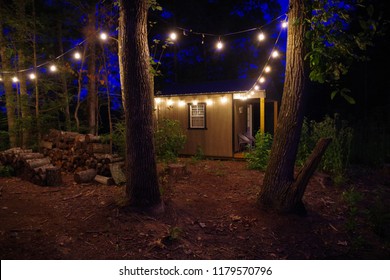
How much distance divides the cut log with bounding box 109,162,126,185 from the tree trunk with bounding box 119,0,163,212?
195 centimetres

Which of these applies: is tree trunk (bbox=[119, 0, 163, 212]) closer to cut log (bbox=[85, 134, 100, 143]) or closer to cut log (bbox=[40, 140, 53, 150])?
cut log (bbox=[85, 134, 100, 143])

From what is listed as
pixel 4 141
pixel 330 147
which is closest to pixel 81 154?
pixel 4 141

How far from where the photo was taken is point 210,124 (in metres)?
11.6

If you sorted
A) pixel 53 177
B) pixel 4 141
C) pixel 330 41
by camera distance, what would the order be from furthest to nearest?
pixel 4 141 → pixel 53 177 → pixel 330 41

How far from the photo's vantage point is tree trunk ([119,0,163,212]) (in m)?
4.73

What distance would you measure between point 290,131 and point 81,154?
533 centimetres

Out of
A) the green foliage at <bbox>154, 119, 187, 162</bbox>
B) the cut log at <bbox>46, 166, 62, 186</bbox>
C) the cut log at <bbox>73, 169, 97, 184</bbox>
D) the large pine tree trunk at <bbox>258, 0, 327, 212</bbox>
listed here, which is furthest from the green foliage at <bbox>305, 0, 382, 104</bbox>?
the cut log at <bbox>46, 166, 62, 186</bbox>

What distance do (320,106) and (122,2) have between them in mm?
14965

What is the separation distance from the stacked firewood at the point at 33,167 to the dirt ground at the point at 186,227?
1.04 feet

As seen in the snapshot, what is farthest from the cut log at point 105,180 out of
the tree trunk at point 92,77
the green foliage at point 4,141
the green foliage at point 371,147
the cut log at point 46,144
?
the green foliage at point 371,147

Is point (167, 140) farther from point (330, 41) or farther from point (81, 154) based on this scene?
point (330, 41)

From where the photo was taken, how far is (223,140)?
11352mm

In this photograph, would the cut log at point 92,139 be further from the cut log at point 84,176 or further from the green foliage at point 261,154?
the green foliage at point 261,154

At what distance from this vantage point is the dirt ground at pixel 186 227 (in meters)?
3.88
